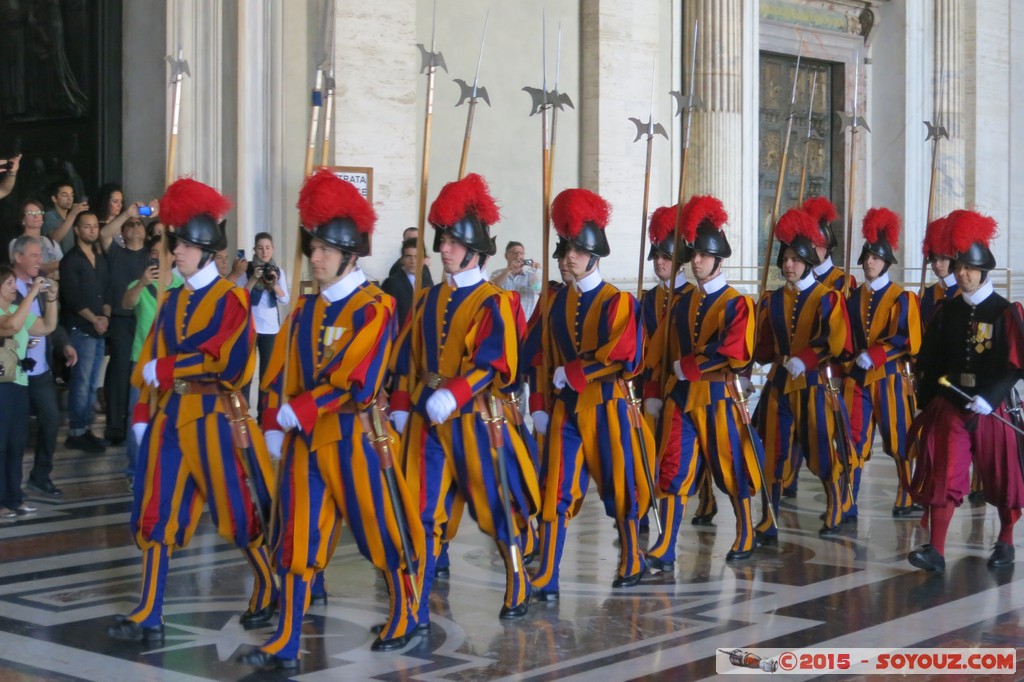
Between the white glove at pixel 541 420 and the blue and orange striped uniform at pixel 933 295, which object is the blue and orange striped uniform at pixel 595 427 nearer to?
the white glove at pixel 541 420

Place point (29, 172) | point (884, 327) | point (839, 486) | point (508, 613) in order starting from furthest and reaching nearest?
1. point (29, 172)
2. point (884, 327)
3. point (839, 486)
4. point (508, 613)

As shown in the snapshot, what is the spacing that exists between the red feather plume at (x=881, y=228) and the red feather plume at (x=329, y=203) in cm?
513

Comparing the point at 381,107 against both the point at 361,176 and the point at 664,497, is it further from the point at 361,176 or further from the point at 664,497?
the point at 664,497

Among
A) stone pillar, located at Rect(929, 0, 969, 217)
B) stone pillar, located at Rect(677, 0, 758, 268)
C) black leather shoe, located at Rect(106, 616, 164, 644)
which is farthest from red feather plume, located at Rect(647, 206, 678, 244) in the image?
stone pillar, located at Rect(929, 0, 969, 217)

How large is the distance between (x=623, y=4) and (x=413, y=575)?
10146 mm

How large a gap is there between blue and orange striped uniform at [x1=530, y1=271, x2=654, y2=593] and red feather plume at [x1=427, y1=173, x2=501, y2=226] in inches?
34.3

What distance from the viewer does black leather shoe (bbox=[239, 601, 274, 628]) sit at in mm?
6345

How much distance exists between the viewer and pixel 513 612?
21.6ft

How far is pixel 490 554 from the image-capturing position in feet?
26.9

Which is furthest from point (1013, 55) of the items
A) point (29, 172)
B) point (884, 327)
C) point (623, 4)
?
point (29, 172)

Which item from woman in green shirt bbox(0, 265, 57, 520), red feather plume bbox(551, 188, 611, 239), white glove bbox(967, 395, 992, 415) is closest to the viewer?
red feather plume bbox(551, 188, 611, 239)

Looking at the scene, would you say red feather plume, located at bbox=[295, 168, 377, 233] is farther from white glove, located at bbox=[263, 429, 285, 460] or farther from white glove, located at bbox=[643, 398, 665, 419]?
white glove, located at bbox=[643, 398, 665, 419]

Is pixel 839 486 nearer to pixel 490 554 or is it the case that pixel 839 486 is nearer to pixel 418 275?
pixel 490 554

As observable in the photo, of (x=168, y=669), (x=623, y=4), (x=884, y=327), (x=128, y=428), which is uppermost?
(x=623, y=4)
